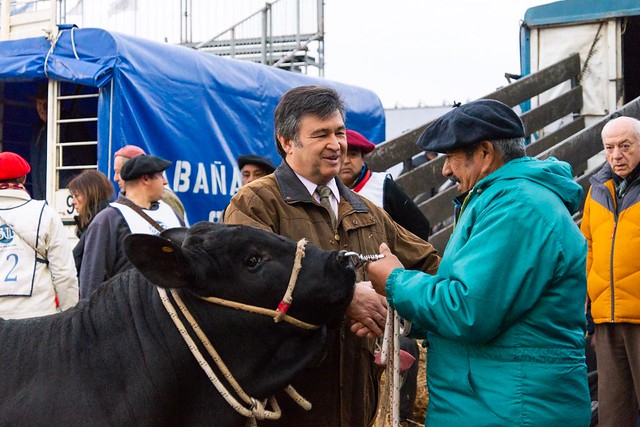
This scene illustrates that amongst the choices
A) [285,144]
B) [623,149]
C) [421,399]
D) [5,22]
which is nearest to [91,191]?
[421,399]

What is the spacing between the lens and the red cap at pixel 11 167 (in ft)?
18.4

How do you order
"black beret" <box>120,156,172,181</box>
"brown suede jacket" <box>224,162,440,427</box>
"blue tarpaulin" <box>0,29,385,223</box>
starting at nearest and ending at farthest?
"brown suede jacket" <box>224,162,440,427</box>, "black beret" <box>120,156,172,181</box>, "blue tarpaulin" <box>0,29,385,223</box>

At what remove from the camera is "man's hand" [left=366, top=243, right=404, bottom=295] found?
10.2 ft

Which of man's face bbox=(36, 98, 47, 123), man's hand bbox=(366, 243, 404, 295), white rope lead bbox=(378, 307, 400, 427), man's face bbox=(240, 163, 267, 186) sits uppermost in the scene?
man's face bbox=(36, 98, 47, 123)

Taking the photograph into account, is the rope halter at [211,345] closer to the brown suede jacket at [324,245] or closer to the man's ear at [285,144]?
the brown suede jacket at [324,245]

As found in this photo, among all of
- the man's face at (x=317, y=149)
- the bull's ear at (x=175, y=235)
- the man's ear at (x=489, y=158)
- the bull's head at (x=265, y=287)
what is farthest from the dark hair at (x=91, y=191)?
the man's ear at (x=489, y=158)

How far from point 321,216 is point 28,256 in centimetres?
275

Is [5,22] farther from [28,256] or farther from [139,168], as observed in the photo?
[28,256]

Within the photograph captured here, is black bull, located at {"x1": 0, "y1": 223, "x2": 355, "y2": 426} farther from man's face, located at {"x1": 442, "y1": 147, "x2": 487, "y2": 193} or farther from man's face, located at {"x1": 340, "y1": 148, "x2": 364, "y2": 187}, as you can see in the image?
man's face, located at {"x1": 340, "y1": 148, "x2": 364, "y2": 187}

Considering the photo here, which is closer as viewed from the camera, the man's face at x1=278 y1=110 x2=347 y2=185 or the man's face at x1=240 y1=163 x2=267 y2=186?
the man's face at x1=278 y1=110 x2=347 y2=185

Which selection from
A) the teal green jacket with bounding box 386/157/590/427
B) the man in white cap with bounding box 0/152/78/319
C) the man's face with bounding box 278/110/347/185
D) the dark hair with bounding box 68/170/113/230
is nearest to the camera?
the teal green jacket with bounding box 386/157/590/427

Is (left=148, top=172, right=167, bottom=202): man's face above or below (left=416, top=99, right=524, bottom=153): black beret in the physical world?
below

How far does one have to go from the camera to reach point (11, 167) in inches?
222

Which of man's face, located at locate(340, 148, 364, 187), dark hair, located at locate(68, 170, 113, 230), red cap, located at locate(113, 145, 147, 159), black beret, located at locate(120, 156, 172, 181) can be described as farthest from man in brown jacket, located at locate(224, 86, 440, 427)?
red cap, located at locate(113, 145, 147, 159)
